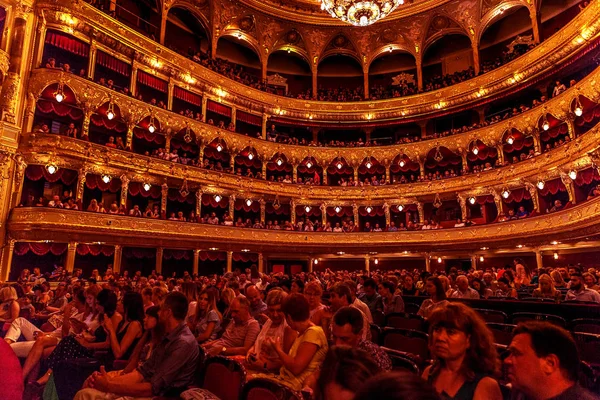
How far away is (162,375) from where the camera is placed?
3014mm

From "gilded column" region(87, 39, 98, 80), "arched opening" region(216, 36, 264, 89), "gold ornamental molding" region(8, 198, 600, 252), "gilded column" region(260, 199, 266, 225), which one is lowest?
"gold ornamental molding" region(8, 198, 600, 252)

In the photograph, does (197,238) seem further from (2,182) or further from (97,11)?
(97,11)

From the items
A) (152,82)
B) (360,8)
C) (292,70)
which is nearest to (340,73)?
(292,70)

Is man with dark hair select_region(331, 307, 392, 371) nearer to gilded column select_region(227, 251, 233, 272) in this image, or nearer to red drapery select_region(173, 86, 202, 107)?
gilded column select_region(227, 251, 233, 272)

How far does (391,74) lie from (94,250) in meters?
22.6

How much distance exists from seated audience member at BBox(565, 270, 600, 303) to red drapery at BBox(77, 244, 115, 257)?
15210 millimetres

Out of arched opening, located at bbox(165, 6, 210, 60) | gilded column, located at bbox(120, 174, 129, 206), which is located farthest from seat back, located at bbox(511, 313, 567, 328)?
arched opening, located at bbox(165, 6, 210, 60)

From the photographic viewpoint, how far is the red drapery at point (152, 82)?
18225mm

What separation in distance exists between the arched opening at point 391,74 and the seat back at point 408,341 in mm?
23753

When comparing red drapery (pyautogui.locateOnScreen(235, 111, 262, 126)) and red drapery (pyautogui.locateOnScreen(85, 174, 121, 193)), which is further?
red drapery (pyautogui.locateOnScreen(235, 111, 262, 126))

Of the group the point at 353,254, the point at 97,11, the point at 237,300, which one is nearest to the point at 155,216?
the point at 97,11

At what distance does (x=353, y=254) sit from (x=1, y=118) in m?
17.8

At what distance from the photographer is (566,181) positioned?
1627cm

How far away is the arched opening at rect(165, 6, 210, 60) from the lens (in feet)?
73.4
